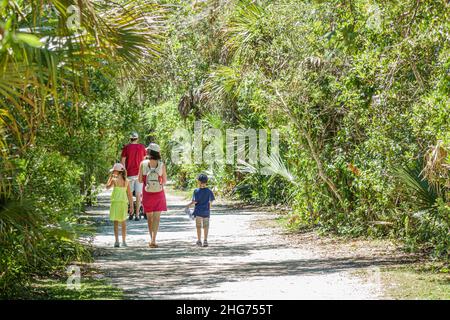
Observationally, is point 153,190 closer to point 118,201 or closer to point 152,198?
point 152,198

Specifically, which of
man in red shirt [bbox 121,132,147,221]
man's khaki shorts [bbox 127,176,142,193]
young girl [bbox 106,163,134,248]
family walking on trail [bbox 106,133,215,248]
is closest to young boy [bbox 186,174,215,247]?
family walking on trail [bbox 106,133,215,248]

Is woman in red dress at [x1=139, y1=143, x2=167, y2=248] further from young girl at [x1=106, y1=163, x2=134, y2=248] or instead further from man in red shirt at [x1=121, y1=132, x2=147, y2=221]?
man in red shirt at [x1=121, y1=132, x2=147, y2=221]

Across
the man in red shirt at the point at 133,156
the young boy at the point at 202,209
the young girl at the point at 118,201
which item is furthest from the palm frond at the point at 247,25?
the young girl at the point at 118,201

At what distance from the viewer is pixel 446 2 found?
32.1ft

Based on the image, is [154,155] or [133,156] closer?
[154,155]

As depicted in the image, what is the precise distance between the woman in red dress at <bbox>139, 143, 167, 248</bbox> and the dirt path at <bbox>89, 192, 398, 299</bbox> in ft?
1.37

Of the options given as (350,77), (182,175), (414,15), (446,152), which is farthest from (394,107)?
(182,175)

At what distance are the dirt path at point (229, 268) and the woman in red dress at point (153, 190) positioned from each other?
1.37ft

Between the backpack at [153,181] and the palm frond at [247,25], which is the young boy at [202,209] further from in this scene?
the palm frond at [247,25]

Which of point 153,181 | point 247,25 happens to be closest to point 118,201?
point 153,181

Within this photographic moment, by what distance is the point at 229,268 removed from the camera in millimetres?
12055

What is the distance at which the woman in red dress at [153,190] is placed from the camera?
14844mm

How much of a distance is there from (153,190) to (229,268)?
3.37 meters
